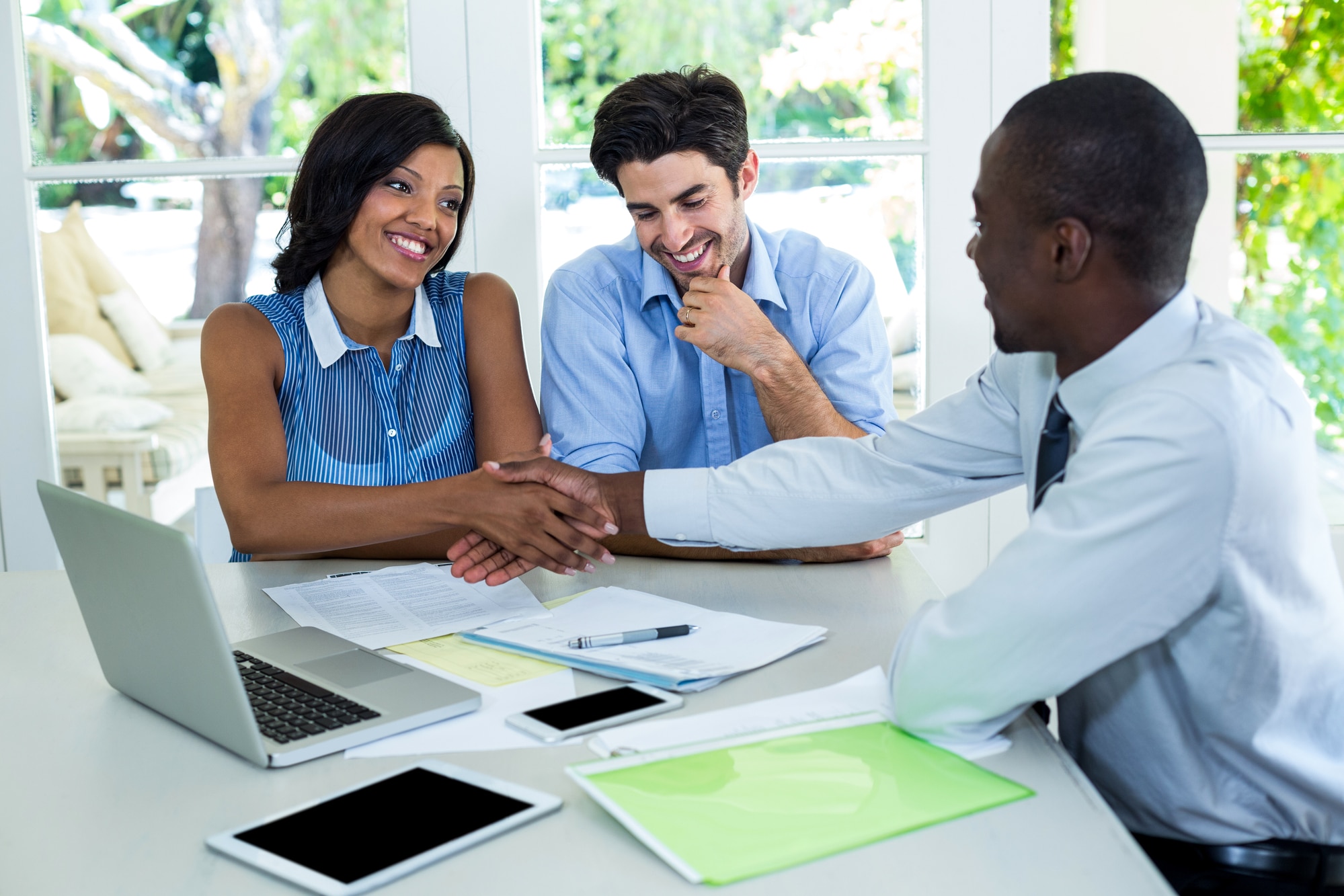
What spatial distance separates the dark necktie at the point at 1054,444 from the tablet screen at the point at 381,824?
594 millimetres

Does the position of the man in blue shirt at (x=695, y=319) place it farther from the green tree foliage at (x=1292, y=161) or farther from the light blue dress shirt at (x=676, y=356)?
the green tree foliage at (x=1292, y=161)

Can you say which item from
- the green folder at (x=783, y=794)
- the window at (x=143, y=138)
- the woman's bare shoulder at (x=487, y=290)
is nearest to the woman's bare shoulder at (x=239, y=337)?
the woman's bare shoulder at (x=487, y=290)

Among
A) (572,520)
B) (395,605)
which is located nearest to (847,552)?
(572,520)

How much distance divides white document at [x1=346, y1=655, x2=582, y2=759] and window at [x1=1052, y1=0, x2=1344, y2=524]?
1.76 m

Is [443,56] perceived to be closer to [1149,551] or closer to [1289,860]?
[1149,551]

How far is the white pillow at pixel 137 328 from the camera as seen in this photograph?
7.77 feet

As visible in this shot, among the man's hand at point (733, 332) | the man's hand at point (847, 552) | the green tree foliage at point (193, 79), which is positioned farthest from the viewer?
the green tree foliage at point (193, 79)

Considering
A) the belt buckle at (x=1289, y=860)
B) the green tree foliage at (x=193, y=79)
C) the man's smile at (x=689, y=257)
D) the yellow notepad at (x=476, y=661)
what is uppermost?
the green tree foliage at (x=193, y=79)

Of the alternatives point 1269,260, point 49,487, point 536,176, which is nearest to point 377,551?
point 49,487

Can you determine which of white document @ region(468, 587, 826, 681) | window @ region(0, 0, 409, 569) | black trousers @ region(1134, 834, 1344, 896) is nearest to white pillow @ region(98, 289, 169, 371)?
window @ region(0, 0, 409, 569)

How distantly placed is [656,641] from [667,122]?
3.17 feet

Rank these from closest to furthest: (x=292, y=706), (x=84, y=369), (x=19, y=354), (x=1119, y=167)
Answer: (x=1119, y=167)
(x=292, y=706)
(x=19, y=354)
(x=84, y=369)

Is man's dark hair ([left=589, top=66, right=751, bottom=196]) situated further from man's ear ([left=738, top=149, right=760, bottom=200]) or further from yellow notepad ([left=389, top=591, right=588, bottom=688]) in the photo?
yellow notepad ([left=389, top=591, right=588, bottom=688])

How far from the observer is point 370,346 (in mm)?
1929
